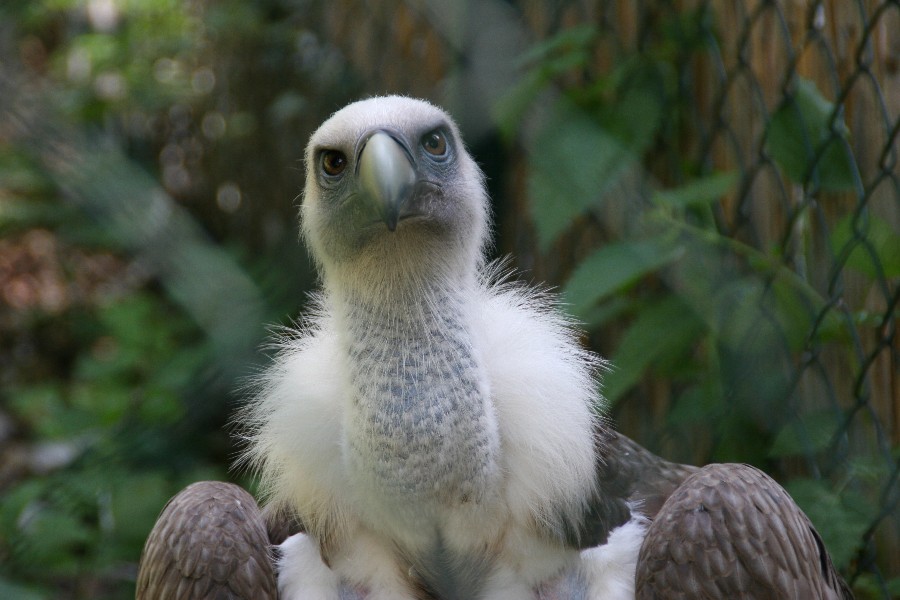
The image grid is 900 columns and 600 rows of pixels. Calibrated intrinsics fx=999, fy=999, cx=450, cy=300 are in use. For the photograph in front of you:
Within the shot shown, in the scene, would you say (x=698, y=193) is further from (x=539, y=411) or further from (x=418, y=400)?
(x=418, y=400)

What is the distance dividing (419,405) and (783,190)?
141 cm

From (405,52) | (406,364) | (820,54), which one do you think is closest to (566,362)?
(406,364)

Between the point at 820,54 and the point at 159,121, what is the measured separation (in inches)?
138

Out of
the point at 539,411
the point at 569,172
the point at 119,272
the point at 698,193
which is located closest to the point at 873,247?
the point at 698,193

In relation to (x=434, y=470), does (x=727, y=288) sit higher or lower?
higher

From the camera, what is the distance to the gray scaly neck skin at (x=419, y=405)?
1775 mm

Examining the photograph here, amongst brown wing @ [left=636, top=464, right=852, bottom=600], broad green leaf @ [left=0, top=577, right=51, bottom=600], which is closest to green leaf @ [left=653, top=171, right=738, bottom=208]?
brown wing @ [left=636, top=464, right=852, bottom=600]

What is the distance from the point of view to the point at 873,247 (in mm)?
2449

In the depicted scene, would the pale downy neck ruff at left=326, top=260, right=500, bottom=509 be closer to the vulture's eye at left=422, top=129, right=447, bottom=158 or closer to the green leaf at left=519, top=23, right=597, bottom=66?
the vulture's eye at left=422, top=129, right=447, bottom=158

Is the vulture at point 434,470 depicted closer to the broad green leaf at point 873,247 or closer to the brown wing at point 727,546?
the brown wing at point 727,546

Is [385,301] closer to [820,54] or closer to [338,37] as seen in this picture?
[820,54]

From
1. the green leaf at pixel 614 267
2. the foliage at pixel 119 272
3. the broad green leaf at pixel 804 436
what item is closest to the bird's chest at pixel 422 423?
the foliage at pixel 119 272

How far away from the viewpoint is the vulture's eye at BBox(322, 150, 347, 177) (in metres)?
2.00

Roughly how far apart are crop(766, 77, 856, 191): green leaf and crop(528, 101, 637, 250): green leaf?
1.28ft
